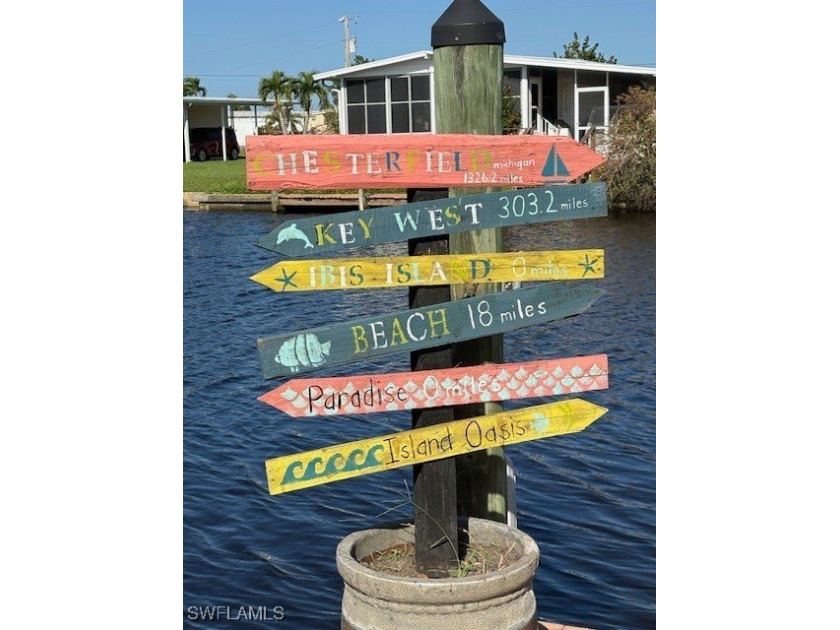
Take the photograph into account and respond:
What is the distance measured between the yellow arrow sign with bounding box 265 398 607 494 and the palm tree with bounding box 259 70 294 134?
5137cm

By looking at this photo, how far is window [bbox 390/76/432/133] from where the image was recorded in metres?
34.6

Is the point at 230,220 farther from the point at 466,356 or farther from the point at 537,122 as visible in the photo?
the point at 466,356

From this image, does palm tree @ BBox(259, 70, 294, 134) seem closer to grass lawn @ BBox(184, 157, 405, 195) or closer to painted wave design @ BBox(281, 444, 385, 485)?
grass lawn @ BBox(184, 157, 405, 195)

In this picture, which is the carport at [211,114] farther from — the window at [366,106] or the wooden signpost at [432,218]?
the wooden signpost at [432,218]

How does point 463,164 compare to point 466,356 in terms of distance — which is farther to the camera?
point 466,356

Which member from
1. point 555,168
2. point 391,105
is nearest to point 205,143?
point 391,105

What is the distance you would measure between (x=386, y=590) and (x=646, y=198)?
1063 inches

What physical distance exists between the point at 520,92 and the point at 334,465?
30.8 meters

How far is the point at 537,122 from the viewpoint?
3403 cm

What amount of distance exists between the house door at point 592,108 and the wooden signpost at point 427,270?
101 ft

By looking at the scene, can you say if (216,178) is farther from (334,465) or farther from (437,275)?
(334,465)
